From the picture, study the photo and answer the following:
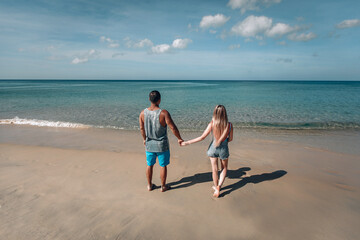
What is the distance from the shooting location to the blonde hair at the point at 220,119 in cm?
372

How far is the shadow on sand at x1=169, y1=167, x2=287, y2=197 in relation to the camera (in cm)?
455

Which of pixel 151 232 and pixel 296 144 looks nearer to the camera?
pixel 151 232

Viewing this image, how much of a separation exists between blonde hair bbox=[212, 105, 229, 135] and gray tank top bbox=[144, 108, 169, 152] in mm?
1050

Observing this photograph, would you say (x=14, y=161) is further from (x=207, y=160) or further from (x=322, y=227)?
(x=322, y=227)

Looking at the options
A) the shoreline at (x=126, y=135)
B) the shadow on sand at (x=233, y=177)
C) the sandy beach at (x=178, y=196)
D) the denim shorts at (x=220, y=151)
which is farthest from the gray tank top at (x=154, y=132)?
the shoreline at (x=126, y=135)

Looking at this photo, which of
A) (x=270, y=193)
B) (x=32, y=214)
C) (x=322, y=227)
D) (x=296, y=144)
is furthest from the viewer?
(x=296, y=144)

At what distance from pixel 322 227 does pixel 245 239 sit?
143cm

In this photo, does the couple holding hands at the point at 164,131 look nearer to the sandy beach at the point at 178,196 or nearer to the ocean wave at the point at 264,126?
the sandy beach at the point at 178,196

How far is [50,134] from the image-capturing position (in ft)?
30.5

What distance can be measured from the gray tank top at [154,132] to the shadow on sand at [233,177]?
127 centimetres

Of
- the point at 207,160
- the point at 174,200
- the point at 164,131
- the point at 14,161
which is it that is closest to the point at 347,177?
the point at 207,160

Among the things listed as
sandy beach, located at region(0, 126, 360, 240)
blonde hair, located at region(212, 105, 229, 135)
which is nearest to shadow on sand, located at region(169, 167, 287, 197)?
sandy beach, located at region(0, 126, 360, 240)

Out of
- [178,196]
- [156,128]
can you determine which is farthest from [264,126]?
[156,128]

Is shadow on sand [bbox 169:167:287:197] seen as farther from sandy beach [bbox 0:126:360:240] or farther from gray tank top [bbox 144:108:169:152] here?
gray tank top [bbox 144:108:169:152]
